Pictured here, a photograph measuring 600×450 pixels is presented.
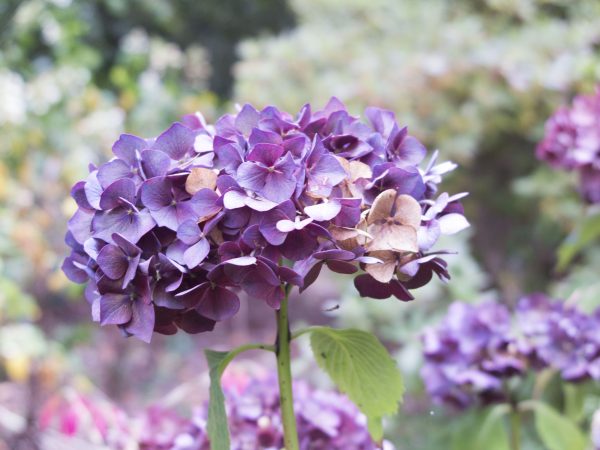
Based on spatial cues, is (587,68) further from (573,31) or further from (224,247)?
(224,247)

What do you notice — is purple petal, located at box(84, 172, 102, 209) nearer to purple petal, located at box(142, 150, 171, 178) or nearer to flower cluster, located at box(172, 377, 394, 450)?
purple petal, located at box(142, 150, 171, 178)

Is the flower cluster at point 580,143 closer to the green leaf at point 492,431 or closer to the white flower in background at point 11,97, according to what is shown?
the green leaf at point 492,431

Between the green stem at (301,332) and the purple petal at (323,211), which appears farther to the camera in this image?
the green stem at (301,332)

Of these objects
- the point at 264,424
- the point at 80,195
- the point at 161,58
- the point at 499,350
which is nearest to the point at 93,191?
the point at 80,195

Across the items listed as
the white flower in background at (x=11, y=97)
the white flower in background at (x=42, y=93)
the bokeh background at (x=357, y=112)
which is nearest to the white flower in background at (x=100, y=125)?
the bokeh background at (x=357, y=112)

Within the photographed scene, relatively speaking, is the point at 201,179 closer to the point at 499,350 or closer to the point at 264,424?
the point at 264,424
